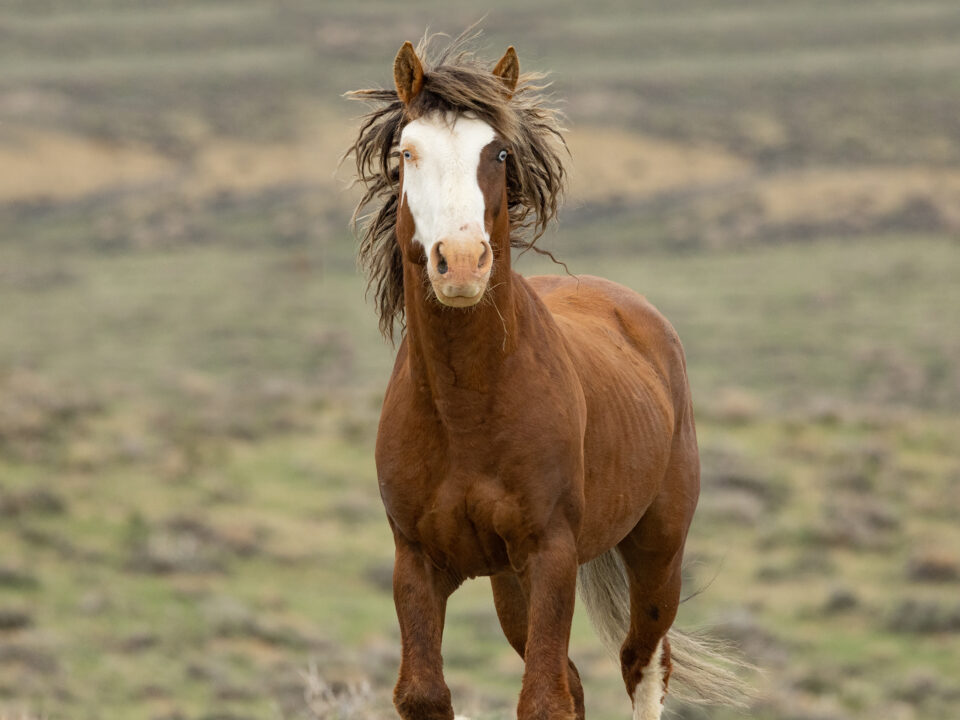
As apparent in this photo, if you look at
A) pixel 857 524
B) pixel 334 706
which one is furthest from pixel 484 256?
pixel 857 524

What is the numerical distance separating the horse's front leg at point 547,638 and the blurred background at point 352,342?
2119 millimetres

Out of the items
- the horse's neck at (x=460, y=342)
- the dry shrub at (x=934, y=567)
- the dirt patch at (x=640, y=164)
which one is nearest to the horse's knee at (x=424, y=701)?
the horse's neck at (x=460, y=342)

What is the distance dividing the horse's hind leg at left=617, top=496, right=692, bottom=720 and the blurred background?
1.27 metres

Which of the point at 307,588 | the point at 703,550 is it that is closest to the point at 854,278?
the point at 703,550

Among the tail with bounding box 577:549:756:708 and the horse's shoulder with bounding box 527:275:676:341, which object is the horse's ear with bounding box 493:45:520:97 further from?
the tail with bounding box 577:549:756:708

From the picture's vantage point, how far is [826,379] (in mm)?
26375

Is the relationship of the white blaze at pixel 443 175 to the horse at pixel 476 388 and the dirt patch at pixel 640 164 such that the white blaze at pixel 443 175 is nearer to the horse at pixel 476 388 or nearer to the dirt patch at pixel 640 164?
the horse at pixel 476 388

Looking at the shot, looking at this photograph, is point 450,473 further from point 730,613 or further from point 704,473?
point 704,473

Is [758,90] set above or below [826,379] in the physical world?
above

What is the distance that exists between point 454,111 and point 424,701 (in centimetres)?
184

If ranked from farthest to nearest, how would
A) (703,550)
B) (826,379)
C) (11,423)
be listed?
(826,379) → (11,423) → (703,550)

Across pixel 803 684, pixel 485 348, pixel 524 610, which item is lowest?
pixel 803 684

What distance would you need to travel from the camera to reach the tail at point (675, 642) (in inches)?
233

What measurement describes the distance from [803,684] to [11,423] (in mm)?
10654
